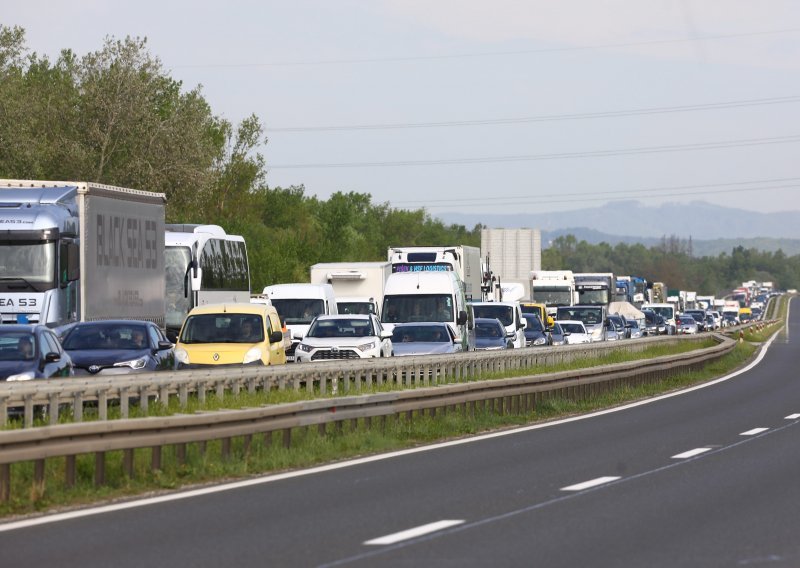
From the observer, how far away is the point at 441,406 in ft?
72.2

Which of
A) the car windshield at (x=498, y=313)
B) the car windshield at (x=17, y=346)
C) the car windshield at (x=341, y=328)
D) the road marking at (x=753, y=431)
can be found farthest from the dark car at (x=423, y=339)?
the car windshield at (x=17, y=346)

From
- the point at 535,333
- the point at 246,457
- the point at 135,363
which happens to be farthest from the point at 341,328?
the point at 246,457

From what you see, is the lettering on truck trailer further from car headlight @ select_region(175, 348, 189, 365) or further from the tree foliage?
the tree foliage

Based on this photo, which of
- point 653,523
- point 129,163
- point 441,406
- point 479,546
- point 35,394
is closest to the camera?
point 479,546

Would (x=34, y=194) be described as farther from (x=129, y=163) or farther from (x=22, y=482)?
(x=129, y=163)

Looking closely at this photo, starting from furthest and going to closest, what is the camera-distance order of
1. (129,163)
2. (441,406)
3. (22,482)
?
1. (129,163)
2. (441,406)
3. (22,482)

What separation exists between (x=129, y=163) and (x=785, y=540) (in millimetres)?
59672

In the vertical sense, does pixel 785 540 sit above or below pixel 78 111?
below

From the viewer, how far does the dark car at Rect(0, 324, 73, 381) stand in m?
20.9

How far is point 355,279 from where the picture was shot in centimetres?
4691

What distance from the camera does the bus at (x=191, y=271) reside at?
39.1 metres

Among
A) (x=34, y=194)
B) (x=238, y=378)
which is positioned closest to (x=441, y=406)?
(x=238, y=378)

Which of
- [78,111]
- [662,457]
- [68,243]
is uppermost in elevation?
[78,111]

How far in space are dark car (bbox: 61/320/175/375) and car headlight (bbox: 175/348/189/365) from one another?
0.57 m
